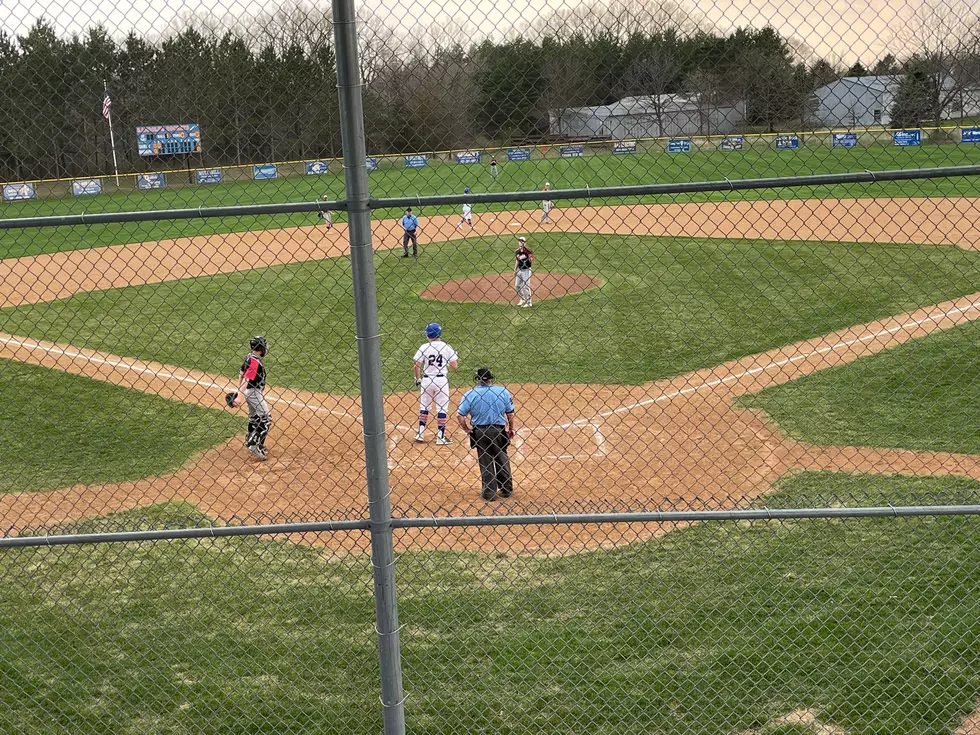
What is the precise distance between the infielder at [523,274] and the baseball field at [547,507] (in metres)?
1.18

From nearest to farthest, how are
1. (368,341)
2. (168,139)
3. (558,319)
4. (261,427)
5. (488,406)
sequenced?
(368,341) < (168,139) < (488,406) < (261,427) < (558,319)

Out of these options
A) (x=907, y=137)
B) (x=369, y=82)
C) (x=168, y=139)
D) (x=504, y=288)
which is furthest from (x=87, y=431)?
(x=907, y=137)

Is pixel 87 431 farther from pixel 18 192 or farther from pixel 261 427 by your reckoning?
pixel 18 192

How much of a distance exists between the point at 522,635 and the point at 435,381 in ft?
18.3

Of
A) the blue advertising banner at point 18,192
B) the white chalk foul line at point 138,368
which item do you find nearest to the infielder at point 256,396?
the white chalk foul line at point 138,368

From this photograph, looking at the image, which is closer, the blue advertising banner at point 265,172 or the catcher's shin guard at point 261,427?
the blue advertising banner at point 265,172

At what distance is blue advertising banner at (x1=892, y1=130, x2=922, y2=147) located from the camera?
5.08 metres

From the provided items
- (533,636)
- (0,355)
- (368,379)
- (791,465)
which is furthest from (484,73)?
(0,355)

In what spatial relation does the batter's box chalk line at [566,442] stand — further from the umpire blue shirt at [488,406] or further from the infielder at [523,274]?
the infielder at [523,274]

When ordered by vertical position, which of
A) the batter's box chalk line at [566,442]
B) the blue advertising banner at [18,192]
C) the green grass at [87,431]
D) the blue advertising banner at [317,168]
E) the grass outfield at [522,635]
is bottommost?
the grass outfield at [522,635]

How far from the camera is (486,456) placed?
34.0 feet

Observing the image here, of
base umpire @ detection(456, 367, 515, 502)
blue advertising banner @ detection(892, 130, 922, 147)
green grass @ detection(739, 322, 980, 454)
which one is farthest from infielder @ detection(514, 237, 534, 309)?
blue advertising banner @ detection(892, 130, 922, 147)

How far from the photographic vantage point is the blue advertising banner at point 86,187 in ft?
18.1

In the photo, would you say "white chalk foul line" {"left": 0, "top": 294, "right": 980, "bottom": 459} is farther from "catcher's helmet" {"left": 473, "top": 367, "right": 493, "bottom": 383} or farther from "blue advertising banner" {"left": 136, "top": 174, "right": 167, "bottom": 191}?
"blue advertising banner" {"left": 136, "top": 174, "right": 167, "bottom": 191}
